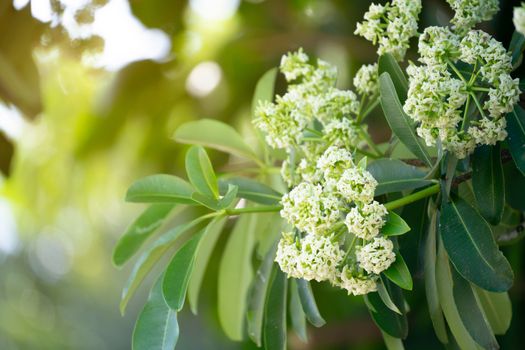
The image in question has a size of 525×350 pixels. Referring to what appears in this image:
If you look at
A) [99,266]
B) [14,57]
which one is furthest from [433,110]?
[99,266]

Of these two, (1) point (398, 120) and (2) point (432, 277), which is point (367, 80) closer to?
(1) point (398, 120)

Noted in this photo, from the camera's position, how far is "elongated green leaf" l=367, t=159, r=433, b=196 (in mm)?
690

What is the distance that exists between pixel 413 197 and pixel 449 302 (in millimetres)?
114

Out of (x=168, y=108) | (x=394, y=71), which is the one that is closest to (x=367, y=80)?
(x=394, y=71)

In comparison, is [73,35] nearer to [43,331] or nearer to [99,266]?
[99,266]

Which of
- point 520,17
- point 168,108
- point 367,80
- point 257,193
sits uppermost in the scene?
point 520,17

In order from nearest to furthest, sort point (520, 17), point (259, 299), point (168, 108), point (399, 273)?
point (520, 17), point (399, 273), point (259, 299), point (168, 108)

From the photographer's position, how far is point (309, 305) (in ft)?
2.35

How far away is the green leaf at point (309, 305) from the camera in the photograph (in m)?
0.70

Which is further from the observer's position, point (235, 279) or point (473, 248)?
point (235, 279)

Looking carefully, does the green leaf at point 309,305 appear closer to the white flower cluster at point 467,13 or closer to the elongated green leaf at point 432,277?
the elongated green leaf at point 432,277

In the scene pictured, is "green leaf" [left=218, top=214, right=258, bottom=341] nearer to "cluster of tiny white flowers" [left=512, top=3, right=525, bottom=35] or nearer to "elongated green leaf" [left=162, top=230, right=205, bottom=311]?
"elongated green leaf" [left=162, top=230, right=205, bottom=311]

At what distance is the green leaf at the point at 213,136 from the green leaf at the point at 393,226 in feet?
1.08

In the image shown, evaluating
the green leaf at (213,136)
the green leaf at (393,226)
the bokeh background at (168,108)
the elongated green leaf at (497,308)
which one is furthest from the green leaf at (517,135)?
the bokeh background at (168,108)
